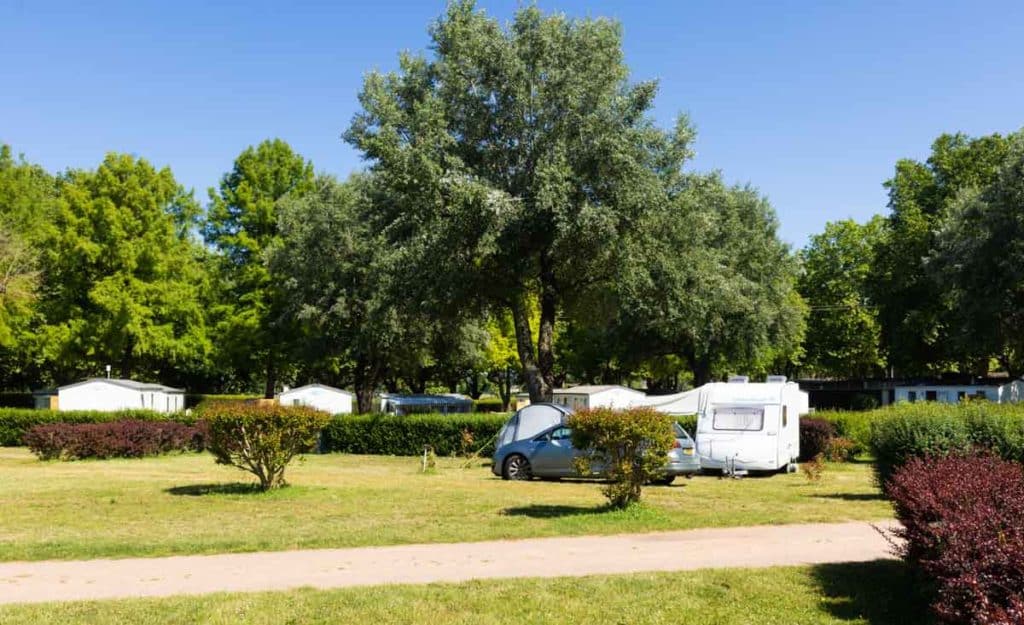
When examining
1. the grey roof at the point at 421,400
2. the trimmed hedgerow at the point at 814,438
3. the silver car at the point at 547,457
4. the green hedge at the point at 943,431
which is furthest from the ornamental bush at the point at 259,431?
the grey roof at the point at 421,400

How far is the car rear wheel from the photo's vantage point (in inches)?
751

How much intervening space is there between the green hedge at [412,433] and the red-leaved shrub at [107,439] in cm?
474

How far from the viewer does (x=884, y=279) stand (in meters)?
48.6

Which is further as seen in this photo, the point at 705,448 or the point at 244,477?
the point at 705,448

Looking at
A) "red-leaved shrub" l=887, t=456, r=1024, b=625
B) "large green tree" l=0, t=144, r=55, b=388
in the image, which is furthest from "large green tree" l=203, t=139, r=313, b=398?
"red-leaved shrub" l=887, t=456, r=1024, b=625

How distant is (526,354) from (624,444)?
1479 cm

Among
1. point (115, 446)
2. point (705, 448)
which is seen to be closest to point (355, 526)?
point (705, 448)

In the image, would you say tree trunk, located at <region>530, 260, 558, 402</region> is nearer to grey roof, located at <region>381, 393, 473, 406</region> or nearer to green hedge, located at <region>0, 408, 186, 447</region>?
green hedge, located at <region>0, 408, 186, 447</region>

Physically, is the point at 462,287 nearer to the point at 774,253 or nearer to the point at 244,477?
the point at 244,477

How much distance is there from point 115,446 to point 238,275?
694 inches

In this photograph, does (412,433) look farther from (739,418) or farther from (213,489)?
(213,489)

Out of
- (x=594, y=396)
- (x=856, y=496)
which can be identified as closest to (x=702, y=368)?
(x=594, y=396)

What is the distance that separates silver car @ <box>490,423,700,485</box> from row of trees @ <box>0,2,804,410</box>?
6634 mm

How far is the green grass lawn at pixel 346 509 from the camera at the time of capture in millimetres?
10500
